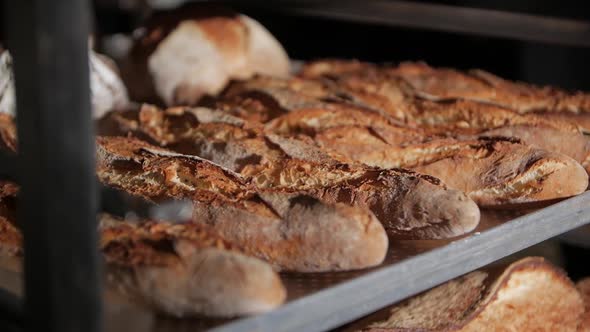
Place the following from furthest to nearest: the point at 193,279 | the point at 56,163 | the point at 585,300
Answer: the point at 585,300, the point at 193,279, the point at 56,163

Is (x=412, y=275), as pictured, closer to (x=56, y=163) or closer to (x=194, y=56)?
(x=56, y=163)

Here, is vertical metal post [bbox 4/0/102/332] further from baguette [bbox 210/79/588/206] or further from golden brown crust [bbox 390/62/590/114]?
golden brown crust [bbox 390/62/590/114]

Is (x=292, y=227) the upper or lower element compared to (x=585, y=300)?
upper

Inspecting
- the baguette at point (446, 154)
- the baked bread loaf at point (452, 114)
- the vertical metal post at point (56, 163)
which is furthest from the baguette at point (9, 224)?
the baked bread loaf at point (452, 114)

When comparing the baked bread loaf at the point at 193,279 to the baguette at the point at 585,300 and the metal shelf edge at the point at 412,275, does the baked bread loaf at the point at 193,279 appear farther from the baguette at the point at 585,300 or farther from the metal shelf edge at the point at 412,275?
the baguette at the point at 585,300

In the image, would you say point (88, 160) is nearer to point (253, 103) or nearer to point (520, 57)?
point (253, 103)

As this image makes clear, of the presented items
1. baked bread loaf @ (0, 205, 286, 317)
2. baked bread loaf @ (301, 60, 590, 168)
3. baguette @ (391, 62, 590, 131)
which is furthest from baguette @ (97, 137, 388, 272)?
baguette @ (391, 62, 590, 131)

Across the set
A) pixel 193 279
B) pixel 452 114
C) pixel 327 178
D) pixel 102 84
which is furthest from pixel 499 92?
pixel 193 279

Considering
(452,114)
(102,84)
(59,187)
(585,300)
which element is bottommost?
(585,300)

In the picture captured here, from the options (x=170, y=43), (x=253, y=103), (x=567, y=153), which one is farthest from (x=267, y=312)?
(x=170, y=43)
